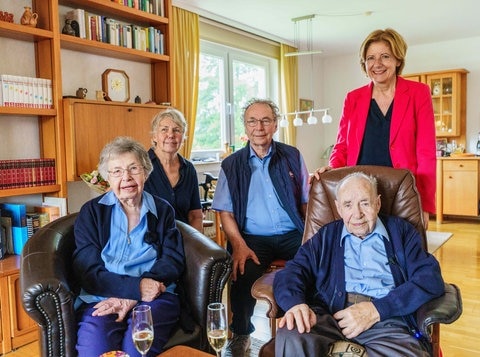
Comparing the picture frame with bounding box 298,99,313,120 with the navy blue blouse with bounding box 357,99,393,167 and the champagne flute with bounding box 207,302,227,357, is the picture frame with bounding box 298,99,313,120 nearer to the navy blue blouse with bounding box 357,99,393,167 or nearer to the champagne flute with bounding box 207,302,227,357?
the navy blue blouse with bounding box 357,99,393,167

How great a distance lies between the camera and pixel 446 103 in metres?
6.52

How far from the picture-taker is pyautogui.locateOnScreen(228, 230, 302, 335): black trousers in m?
2.34

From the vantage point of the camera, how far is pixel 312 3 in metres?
4.73

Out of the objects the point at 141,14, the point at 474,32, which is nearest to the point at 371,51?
the point at 141,14

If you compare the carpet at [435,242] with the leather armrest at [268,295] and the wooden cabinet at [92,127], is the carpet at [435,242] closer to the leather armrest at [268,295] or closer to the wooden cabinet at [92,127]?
the leather armrest at [268,295]

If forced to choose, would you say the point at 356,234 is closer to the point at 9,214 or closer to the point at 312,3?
the point at 9,214

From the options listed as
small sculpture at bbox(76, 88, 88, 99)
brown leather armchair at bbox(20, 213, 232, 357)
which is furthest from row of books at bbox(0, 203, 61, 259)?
brown leather armchair at bbox(20, 213, 232, 357)

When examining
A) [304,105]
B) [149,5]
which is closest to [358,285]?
[149,5]

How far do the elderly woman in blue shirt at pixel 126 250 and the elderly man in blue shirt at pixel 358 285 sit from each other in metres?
0.49

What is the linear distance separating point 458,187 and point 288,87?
2.76 metres

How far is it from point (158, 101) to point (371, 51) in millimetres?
2416

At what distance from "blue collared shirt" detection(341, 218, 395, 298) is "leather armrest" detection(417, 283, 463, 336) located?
0.19 meters

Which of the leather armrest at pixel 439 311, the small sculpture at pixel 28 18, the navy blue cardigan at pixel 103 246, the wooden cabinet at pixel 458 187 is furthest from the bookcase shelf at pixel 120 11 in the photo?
the wooden cabinet at pixel 458 187

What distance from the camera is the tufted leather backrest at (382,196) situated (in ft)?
6.49
